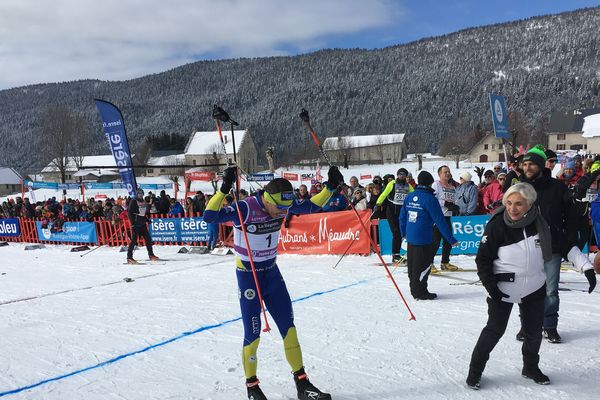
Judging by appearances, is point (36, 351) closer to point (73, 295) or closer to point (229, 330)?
point (229, 330)

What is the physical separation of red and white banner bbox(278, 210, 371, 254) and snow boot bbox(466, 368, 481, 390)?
21.0ft

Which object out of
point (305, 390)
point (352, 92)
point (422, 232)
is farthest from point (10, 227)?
point (352, 92)

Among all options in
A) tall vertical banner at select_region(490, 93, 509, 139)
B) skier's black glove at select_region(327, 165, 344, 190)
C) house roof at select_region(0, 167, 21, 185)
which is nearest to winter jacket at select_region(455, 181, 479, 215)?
tall vertical banner at select_region(490, 93, 509, 139)

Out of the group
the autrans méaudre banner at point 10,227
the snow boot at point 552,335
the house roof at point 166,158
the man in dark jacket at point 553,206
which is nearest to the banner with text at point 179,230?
the autrans méaudre banner at point 10,227

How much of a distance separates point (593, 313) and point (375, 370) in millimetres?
3099

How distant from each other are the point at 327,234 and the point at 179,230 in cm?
563

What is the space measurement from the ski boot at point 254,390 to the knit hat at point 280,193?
146 centimetres

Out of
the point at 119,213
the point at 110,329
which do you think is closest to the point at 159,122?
the point at 119,213

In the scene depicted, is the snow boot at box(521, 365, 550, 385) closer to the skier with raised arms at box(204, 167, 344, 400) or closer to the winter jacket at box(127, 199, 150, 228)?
the skier with raised arms at box(204, 167, 344, 400)

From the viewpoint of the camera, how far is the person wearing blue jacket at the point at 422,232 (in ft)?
21.1

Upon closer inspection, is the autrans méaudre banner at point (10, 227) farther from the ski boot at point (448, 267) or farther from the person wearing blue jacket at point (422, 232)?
the person wearing blue jacket at point (422, 232)

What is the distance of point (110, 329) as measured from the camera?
5.86m

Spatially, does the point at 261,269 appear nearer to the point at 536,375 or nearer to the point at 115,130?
the point at 536,375

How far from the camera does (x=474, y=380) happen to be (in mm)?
3670
